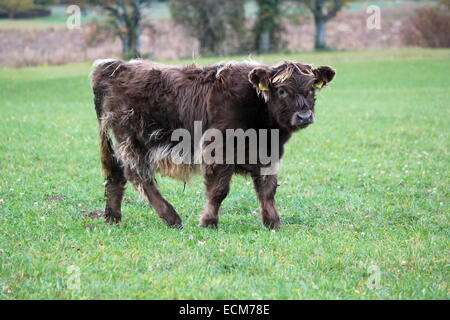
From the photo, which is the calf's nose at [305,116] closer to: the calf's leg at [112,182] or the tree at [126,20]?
the calf's leg at [112,182]

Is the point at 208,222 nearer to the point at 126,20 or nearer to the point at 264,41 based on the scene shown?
the point at 126,20

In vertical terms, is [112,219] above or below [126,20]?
below

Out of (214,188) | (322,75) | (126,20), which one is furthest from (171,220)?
(126,20)

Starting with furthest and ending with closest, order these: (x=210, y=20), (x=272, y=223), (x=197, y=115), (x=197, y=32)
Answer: (x=197, y=32), (x=210, y=20), (x=272, y=223), (x=197, y=115)

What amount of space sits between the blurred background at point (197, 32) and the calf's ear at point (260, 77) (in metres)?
33.7

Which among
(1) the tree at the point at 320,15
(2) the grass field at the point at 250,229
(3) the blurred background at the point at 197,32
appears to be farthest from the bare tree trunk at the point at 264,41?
(2) the grass field at the point at 250,229

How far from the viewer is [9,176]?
35.2 feet

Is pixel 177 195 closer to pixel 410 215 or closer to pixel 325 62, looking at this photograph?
pixel 410 215

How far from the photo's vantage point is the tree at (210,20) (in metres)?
50.2

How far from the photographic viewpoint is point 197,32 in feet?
166

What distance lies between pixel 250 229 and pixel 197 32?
44.4m

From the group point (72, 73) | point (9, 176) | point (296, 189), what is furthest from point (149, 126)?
point (72, 73)

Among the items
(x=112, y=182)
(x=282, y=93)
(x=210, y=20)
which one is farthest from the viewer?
(x=210, y=20)

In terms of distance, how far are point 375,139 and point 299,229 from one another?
8343 mm
